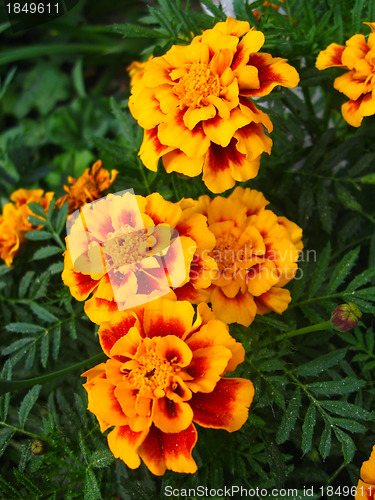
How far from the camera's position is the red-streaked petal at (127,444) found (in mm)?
759

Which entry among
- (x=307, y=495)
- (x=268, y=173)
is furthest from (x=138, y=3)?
(x=307, y=495)

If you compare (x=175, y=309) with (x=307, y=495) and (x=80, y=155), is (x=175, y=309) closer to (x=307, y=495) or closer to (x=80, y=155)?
(x=307, y=495)

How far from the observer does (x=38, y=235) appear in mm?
1250

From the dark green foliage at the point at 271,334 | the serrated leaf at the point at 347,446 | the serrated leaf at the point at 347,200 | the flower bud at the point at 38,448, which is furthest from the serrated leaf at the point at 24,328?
the serrated leaf at the point at 347,200

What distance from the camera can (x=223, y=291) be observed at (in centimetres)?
98

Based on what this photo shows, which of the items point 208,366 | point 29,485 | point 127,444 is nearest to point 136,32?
point 208,366

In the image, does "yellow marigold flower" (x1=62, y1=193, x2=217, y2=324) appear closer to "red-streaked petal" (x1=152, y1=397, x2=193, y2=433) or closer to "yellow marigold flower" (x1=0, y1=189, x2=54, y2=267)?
"red-streaked petal" (x1=152, y1=397, x2=193, y2=433)

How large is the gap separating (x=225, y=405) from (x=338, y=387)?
279 mm

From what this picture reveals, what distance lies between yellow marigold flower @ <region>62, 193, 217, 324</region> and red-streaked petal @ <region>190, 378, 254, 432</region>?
0.17 m

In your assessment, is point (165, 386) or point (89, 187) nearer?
point (165, 386)

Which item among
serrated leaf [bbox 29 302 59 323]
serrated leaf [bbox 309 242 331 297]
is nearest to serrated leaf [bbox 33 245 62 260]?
serrated leaf [bbox 29 302 59 323]

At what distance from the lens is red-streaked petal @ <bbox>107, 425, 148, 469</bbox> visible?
76cm

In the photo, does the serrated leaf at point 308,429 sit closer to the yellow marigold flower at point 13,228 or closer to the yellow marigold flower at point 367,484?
the yellow marigold flower at point 367,484

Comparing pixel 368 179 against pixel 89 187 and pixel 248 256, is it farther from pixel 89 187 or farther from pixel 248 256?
pixel 89 187
